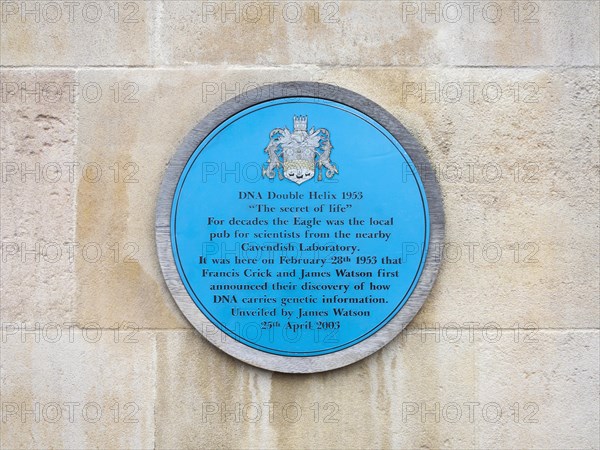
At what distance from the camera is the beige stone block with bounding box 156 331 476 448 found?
3.85 m

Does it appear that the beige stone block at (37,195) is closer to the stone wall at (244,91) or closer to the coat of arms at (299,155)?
the stone wall at (244,91)

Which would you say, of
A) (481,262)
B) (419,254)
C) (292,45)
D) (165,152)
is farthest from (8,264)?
(481,262)

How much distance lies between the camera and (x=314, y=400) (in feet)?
12.6

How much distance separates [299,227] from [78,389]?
1.44 metres

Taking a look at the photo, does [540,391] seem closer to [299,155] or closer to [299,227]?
[299,227]

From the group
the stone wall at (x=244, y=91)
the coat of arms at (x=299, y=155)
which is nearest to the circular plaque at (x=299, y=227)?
the coat of arms at (x=299, y=155)

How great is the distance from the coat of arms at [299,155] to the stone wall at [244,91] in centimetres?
32

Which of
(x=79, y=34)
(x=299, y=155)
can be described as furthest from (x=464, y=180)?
(x=79, y=34)

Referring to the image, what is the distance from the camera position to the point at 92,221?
12.9ft

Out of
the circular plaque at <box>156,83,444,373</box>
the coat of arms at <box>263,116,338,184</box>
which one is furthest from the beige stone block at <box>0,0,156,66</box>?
the coat of arms at <box>263,116,338,184</box>

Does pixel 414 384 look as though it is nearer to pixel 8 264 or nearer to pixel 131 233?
pixel 131 233

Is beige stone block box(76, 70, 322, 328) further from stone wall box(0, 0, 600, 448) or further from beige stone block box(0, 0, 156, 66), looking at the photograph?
beige stone block box(0, 0, 156, 66)

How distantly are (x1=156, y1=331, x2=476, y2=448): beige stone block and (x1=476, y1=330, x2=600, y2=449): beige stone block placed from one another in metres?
0.10

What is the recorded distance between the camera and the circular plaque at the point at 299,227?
12.5 feet
